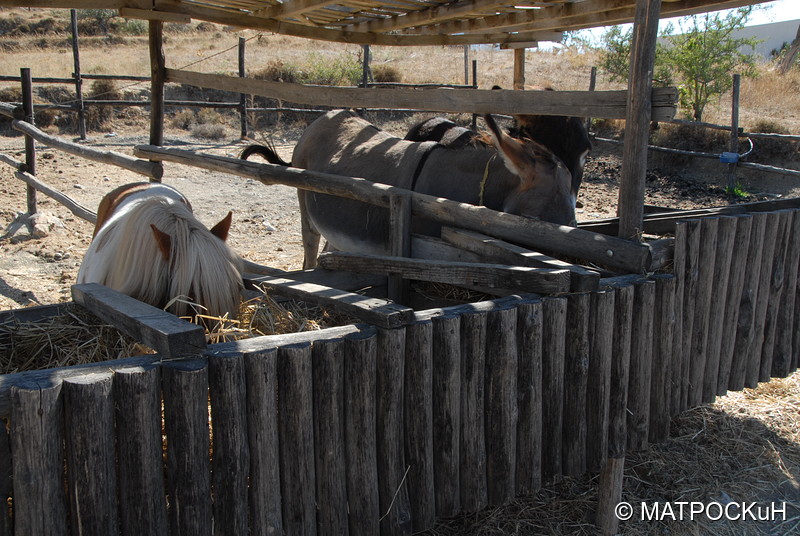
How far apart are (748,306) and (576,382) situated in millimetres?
1566

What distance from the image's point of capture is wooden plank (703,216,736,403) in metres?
3.41

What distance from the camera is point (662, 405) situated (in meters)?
3.20

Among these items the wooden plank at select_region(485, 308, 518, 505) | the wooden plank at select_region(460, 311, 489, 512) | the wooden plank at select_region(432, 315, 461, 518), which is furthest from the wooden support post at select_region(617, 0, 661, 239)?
the wooden plank at select_region(432, 315, 461, 518)

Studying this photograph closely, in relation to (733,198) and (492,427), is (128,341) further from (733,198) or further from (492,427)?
(733,198)

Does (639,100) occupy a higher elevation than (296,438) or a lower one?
higher

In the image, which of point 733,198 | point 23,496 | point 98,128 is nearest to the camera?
point 23,496

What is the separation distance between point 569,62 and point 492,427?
30.7m

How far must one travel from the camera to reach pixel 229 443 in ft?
6.67

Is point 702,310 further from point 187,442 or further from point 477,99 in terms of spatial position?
point 187,442

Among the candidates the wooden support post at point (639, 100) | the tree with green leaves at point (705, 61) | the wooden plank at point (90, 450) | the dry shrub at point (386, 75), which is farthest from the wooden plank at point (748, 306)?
the dry shrub at point (386, 75)

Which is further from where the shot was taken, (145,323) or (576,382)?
(576,382)

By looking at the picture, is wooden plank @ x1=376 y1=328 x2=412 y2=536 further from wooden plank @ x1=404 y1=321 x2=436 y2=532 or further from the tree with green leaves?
the tree with green leaves

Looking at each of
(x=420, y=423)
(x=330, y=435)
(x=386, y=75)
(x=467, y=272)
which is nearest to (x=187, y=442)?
(x=330, y=435)

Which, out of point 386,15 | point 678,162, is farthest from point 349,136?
point 678,162
